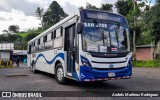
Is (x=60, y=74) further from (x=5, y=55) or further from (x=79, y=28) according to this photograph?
(x=5, y=55)

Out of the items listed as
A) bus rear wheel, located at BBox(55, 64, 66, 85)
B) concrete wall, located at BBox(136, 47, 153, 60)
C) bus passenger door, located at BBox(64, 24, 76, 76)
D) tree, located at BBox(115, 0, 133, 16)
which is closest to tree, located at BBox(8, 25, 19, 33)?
tree, located at BBox(115, 0, 133, 16)

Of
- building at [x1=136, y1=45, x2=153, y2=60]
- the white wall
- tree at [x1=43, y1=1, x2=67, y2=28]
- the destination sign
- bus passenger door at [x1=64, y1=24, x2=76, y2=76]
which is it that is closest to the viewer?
the destination sign

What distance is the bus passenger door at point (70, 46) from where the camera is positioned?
10239 millimetres

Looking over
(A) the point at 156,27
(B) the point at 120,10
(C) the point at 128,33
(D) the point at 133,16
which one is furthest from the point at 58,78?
(B) the point at 120,10

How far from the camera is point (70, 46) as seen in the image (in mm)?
10648

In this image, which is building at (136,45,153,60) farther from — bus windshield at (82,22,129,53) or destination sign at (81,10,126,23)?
bus windshield at (82,22,129,53)

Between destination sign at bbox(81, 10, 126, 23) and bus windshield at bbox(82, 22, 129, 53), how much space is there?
1.01 ft

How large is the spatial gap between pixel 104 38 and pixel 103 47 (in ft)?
1.32

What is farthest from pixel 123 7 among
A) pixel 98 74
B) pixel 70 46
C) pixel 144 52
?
pixel 98 74

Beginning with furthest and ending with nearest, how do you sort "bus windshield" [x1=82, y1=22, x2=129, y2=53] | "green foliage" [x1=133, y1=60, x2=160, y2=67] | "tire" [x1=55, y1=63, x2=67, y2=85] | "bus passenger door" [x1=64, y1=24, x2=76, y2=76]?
"green foliage" [x1=133, y1=60, x2=160, y2=67]
"tire" [x1=55, y1=63, x2=67, y2=85]
"bus passenger door" [x1=64, y1=24, x2=76, y2=76]
"bus windshield" [x1=82, y1=22, x2=129, y2=53]

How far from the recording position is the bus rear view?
30.4 ft

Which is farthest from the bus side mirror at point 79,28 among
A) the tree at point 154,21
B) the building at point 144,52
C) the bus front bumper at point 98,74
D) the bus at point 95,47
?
the building at point 144,52

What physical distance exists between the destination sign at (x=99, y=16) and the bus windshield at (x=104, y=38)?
0.31m

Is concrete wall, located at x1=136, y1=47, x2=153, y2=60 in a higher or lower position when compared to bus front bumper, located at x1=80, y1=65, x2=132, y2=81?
higher
